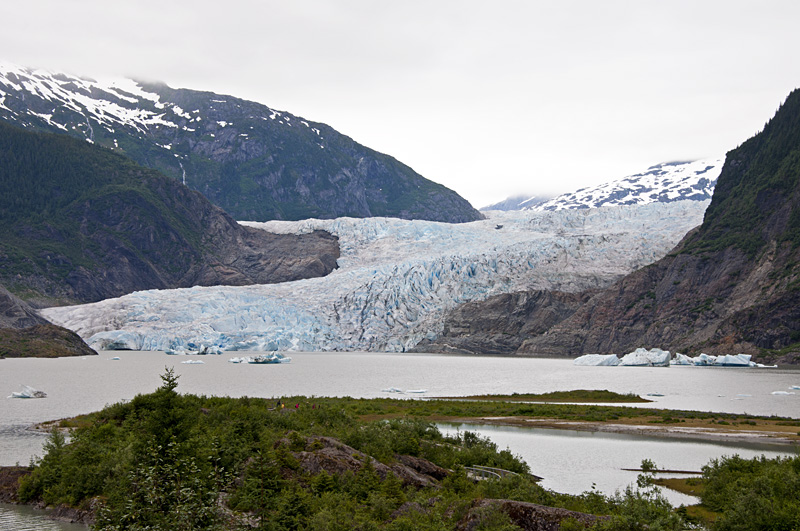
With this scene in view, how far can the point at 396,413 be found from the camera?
43156 mm

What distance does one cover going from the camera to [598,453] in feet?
101

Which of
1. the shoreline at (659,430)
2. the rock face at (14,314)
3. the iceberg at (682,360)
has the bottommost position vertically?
the shoreline at (659,430)

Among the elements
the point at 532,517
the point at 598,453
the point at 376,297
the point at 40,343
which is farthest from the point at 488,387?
the point at 40,343

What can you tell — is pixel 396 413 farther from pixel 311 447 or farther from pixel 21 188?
pixel 21 188

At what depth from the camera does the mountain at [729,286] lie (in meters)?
94.4

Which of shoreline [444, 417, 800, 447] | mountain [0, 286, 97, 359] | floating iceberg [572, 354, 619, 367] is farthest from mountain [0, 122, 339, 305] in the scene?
shoreline [444, 417, 800, 447]

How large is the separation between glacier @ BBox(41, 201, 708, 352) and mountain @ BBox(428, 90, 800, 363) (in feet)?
22.8

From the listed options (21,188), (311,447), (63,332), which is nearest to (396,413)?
(311,447)

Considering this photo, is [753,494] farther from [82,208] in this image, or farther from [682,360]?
[82,208]

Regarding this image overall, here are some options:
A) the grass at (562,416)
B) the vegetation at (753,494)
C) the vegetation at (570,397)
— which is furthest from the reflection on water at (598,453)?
the vegetation at (570,397)

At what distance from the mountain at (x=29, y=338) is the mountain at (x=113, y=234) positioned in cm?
4445

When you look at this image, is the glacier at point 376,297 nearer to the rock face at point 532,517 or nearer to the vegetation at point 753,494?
the vegetation at point 753,494

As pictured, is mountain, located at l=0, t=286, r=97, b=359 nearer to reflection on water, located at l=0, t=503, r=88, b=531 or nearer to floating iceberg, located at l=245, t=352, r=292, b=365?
floating iceberg, located at l=245, t=352, r=292, b=365

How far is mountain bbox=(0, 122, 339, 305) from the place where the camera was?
6324 inches
